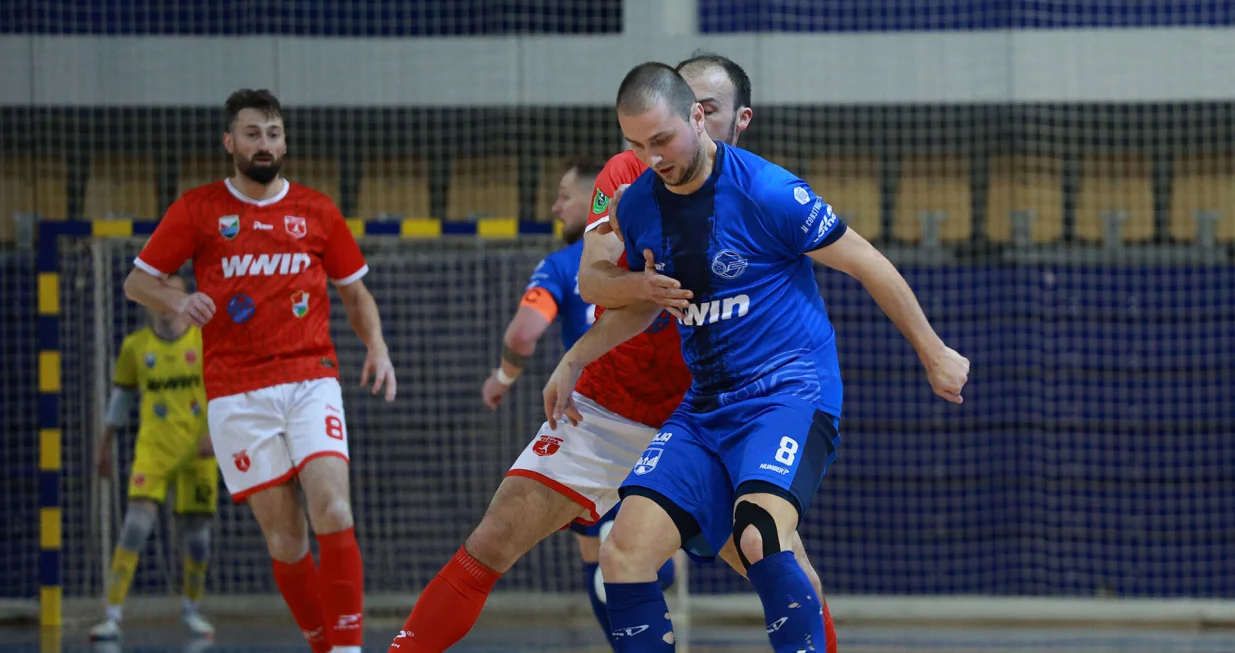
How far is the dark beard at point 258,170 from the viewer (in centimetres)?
472

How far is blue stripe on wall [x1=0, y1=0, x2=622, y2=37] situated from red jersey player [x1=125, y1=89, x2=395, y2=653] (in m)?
4.43

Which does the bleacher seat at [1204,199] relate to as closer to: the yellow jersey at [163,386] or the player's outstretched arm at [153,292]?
the yellow jersey at [163,386]

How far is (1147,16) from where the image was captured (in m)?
9.03

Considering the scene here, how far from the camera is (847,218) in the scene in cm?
941

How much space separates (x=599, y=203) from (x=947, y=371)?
101 centimetres

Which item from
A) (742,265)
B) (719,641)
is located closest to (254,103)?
(742,265)

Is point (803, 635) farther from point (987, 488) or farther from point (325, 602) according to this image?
point (987, 488)

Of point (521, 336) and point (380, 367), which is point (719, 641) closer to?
point (521, 336)

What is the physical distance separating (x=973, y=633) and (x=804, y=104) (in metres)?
3.42

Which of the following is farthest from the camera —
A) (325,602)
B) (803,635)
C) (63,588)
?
(63,588)

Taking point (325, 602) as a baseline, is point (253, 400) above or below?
above

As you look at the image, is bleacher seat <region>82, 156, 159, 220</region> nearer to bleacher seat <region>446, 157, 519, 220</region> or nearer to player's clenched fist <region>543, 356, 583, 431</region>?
bleacher seat <region>446, 157, 519, 220</region>

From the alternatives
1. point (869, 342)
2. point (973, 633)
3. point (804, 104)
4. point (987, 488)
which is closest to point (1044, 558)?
point (987, 488)

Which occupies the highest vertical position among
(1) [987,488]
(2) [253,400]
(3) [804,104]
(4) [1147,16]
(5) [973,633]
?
(4) [1147,16]
